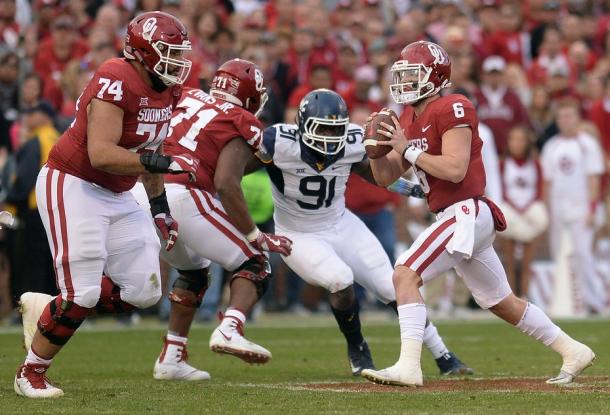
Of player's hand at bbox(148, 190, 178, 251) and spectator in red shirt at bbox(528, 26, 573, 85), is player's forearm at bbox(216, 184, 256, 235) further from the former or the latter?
spectator in red shirt at bbox(528, 26, 573, 85)

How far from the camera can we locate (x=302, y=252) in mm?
8023

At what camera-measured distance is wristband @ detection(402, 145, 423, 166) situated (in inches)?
276

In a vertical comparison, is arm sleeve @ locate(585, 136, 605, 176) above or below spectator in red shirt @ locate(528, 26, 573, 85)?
below

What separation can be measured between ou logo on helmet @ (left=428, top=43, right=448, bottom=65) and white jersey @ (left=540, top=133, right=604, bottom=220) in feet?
23.3

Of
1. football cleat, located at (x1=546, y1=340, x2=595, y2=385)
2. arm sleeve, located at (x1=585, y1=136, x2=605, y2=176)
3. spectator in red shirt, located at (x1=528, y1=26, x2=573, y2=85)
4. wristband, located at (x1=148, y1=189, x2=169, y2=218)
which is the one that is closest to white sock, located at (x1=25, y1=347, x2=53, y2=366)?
wristband, located at (x1=148, y1=189, x2=169, y2=218)

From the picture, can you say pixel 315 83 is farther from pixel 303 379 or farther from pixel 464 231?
pixel 464 231

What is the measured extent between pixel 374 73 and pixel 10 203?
15.9 feet

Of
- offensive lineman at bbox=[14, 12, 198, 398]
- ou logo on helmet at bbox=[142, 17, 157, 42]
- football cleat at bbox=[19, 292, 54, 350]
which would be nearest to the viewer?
offensive lineman at bbox=[14, 12, 198, 398]

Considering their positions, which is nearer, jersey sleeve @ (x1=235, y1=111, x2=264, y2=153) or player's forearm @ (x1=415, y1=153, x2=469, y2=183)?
player's forearm @ (x1=415, y1=153, x2=469, y2=183)

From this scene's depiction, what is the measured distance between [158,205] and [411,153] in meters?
1.56

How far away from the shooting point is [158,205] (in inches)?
291

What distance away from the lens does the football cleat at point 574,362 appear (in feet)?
23.5

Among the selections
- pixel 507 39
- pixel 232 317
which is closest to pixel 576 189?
pixel 507 39

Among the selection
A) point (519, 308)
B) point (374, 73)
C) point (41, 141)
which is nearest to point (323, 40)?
point (374, 73)
